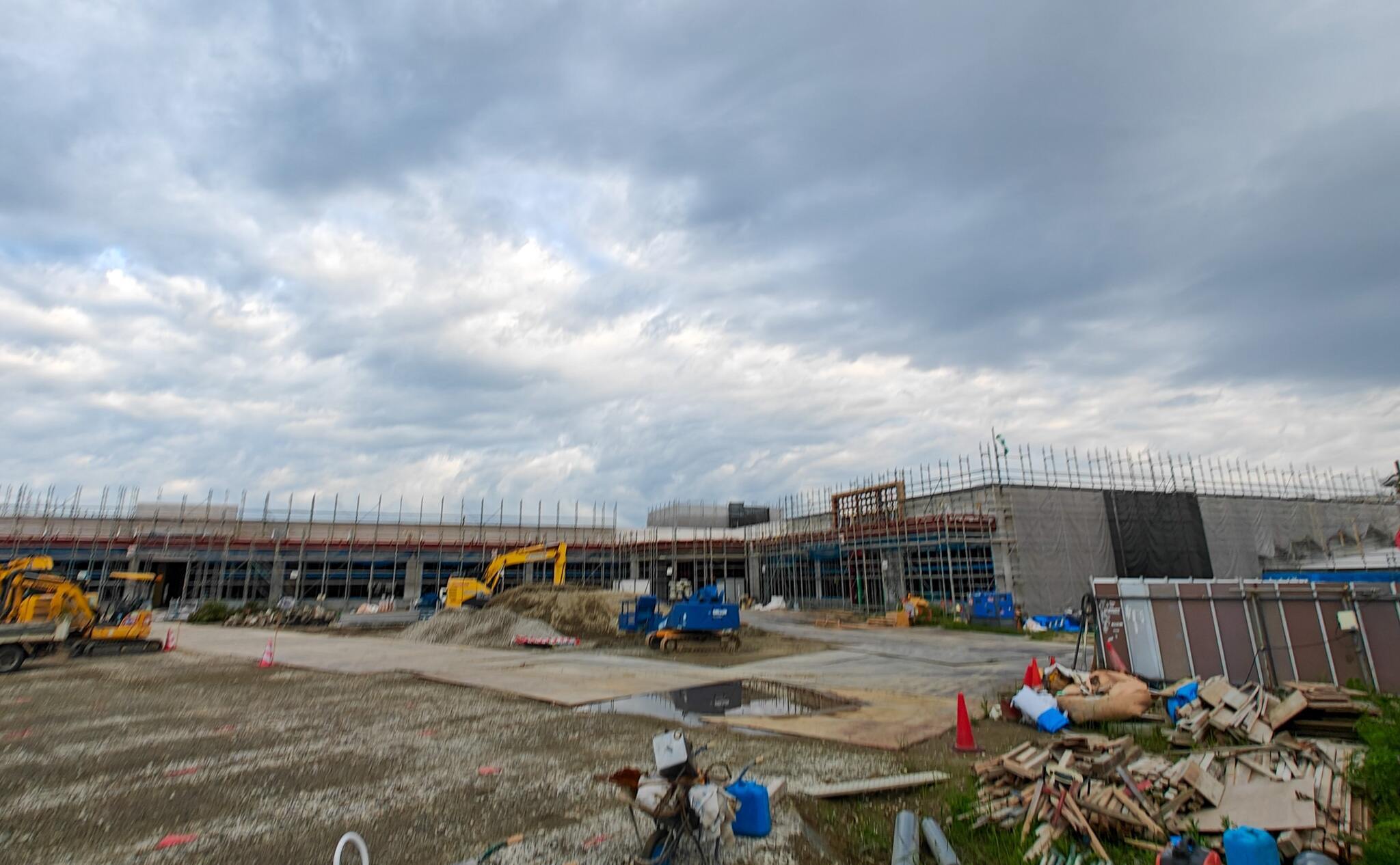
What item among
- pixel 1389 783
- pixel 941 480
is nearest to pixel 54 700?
pixel 1389 783

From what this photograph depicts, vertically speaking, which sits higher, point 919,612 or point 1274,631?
point 1274,631

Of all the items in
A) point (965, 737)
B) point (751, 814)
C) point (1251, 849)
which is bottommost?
point (965, 737)

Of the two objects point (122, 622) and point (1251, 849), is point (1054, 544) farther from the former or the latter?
point (122, 622)

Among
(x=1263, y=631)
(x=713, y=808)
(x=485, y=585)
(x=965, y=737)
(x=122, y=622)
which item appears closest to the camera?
(x=713, y=808)

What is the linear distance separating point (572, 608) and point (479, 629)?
3.89 m

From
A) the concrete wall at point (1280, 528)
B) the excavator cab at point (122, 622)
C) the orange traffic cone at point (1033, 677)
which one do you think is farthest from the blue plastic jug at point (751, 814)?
the concrete wall at point (1280, 528)

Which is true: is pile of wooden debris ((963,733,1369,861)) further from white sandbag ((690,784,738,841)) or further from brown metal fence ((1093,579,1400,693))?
brown metal fence ((1093,579,1400,693))

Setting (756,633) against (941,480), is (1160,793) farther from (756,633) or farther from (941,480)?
(941,480)

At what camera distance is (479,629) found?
28.0 metres

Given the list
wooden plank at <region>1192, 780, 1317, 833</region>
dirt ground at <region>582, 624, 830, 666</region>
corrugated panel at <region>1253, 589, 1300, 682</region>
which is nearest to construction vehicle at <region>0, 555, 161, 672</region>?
dirt ground at <region>582, 624, 830, 666</region>

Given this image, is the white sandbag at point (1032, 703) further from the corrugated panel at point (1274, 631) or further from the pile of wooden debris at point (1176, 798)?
the corrugated panel at point (1274, 631)

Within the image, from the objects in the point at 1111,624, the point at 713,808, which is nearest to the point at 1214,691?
the point at 1111,624

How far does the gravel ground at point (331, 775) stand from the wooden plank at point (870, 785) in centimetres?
47

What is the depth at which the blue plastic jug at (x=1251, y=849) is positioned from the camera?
15.3ft
